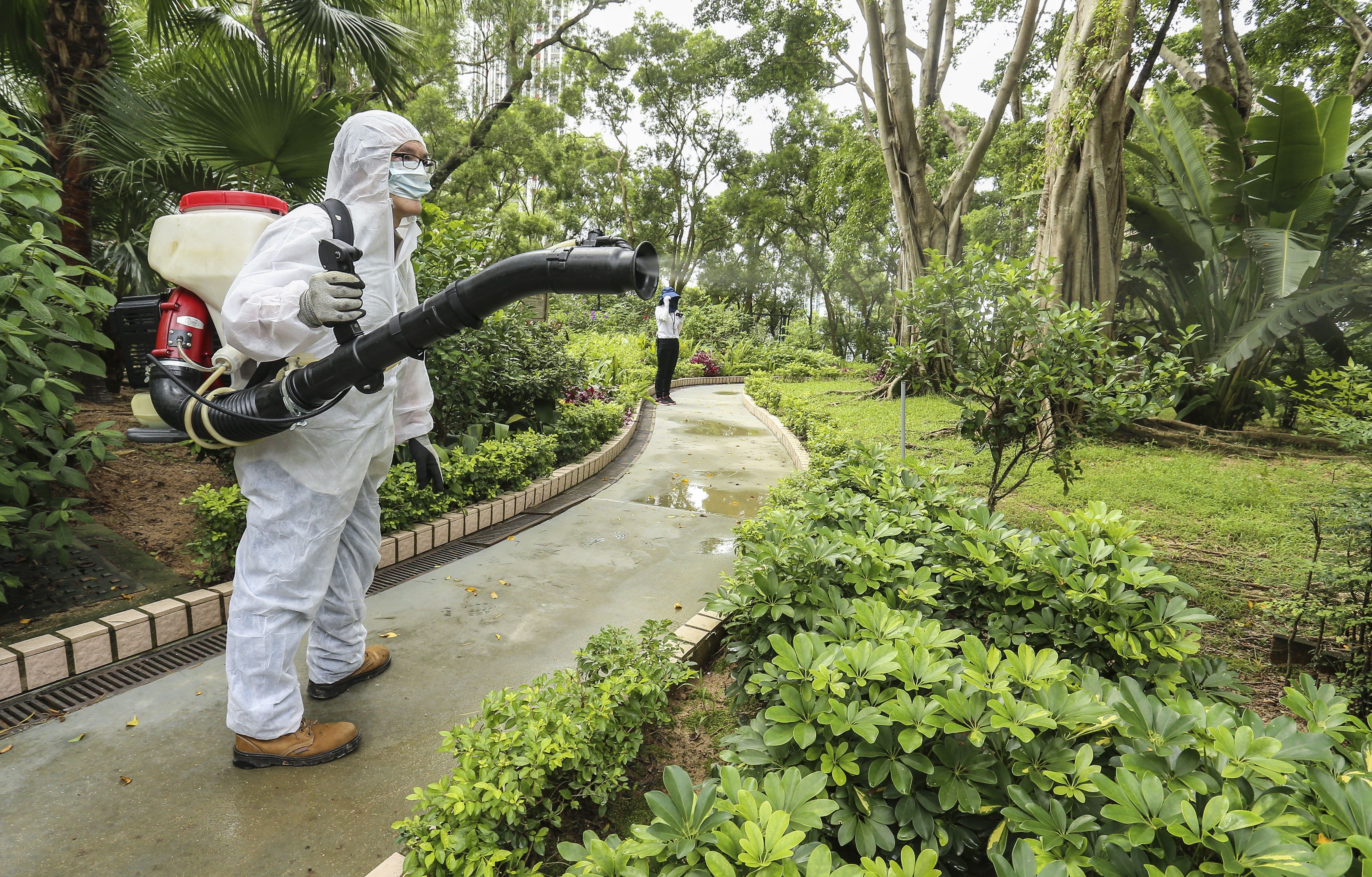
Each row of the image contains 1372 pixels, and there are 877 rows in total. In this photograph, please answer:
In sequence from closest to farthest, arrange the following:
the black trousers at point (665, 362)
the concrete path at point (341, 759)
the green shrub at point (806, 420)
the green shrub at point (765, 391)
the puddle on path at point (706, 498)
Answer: the concrete path at point (341, 759), the green shrub at point (806, 420), the puddle on path at point (706, 498), the green shrub at point (765, 391), the black trousers at point (665, 362)

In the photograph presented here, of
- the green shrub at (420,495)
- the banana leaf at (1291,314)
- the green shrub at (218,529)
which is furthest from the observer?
the banana leaf at (1291,314)

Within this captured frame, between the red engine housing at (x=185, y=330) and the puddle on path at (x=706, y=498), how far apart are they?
3600 mm

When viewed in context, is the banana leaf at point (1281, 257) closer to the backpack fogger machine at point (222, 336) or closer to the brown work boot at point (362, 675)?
the backpack fogger machine at point (222, 336)

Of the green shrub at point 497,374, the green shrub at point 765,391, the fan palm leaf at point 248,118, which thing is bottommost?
the green shrub at point 765,391

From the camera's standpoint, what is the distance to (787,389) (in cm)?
1173

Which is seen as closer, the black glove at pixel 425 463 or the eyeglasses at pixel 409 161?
the eyeglasses at pixel 409 161

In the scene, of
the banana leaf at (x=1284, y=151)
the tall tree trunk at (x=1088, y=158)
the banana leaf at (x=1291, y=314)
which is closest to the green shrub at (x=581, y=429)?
the tall tree trunk at (x=1088, y=158)

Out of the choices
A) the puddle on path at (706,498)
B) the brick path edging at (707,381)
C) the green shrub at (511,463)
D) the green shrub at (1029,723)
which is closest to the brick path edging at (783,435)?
the puddle on path at (706,498)

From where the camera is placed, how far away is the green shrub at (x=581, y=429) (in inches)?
245

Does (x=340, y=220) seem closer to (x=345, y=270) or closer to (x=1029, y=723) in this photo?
(x=345, y=270)

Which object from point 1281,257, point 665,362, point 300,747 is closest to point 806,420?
point 665,362

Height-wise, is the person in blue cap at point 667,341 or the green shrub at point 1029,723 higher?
the person in blue cap at point 667,341

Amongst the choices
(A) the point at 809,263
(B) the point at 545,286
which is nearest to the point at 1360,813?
(B) the point at 545,286

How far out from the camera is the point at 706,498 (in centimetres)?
574
